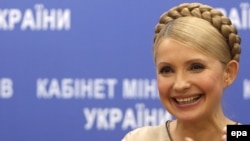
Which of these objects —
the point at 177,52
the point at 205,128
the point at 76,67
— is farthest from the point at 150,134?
the point at 76,67

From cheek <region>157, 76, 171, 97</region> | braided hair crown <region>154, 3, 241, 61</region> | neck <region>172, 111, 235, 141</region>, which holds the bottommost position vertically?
neck <region>172, 111, 235, 141</region>

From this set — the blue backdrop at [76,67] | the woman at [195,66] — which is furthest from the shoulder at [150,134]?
the blue backdrop at [76,67]

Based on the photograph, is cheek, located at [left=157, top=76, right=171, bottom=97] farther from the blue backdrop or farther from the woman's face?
the blue backdrop

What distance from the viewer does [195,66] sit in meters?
1.02

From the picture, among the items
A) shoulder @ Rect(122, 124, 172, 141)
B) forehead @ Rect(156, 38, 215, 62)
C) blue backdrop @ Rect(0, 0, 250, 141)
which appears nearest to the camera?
forehead @ Rect(156, 38, 215, 62)

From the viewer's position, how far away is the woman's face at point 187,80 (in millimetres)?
1015

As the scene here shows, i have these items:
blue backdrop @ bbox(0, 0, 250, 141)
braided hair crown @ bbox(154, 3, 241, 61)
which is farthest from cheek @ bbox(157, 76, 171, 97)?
blue backdrop @ bbox(0, 0, 250, 141)

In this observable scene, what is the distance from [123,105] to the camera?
184 centimetres

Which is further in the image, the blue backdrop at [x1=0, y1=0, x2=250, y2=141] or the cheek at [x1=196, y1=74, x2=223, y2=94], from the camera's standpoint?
the blue backdrop at [x1=0, y1=0, x2=250, y2=141]

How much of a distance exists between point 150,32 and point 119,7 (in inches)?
5.4

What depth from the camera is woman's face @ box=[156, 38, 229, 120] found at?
1015mm

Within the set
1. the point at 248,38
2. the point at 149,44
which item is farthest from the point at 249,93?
the point at 149,44

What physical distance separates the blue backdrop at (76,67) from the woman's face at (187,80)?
77 centimetres

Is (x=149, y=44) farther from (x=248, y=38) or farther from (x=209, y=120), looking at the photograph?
(x=209, y=120)
